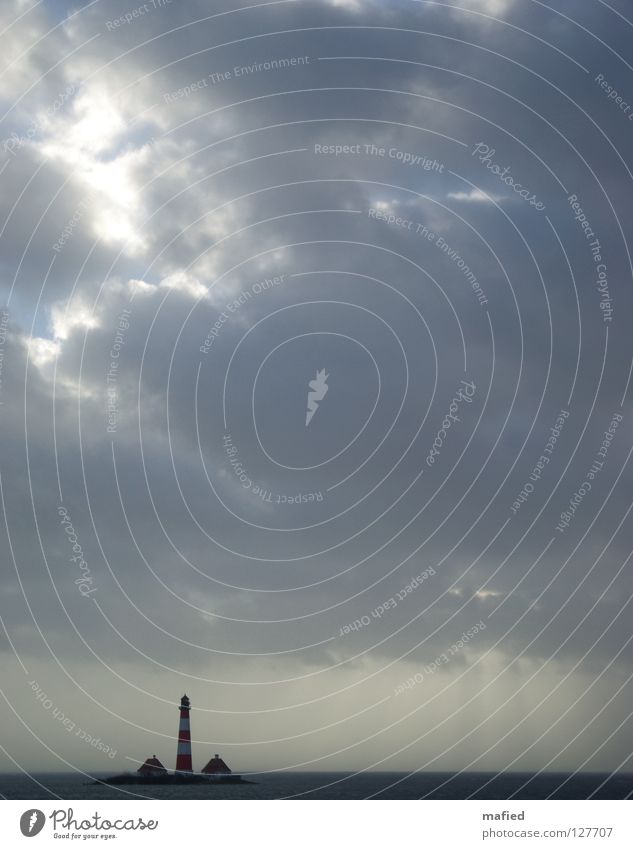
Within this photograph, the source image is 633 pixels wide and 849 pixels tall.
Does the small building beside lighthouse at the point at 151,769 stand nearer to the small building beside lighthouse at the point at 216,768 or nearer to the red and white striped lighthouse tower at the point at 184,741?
the small building beside lighthouse at the point at 216,768

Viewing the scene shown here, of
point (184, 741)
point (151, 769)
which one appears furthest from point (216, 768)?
point (184, 741)

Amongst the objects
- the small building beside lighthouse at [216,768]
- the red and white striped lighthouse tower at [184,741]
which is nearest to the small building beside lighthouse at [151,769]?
the small building beside lighthouse at [216,768]

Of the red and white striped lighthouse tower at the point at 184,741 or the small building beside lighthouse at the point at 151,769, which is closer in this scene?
the red and white striped lighthouse tower at the point at 184,741

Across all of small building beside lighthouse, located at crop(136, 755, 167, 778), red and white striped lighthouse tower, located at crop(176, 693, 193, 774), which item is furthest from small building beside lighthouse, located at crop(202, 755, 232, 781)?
red and white striped lighthouse tower, located at crop(176, 693, 193, 774)

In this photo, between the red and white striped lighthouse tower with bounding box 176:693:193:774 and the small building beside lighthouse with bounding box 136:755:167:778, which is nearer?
the red and white striped lighthouse tower with bounding box 176:693:193:774

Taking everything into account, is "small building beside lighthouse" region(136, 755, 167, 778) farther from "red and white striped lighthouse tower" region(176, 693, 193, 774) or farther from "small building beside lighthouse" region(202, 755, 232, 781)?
"red and white striped lighthouse tower" region(176, 693, 193, 774)

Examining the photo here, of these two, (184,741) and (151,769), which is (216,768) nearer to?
(151,769)
